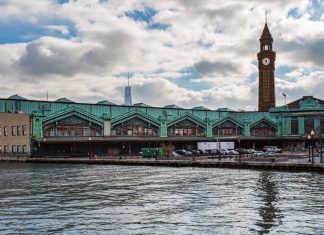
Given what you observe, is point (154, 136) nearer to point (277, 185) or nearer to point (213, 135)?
point (213, 135)

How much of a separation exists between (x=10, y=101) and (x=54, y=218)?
8124cm

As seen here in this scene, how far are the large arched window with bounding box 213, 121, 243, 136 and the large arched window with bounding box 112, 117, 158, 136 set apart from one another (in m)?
21.8

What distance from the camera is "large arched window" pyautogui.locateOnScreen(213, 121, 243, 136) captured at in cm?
13312

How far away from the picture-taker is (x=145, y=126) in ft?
385

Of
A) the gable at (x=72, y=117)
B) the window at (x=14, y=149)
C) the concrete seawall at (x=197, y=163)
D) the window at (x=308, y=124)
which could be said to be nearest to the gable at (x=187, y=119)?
the gable at (x=72, y=117)

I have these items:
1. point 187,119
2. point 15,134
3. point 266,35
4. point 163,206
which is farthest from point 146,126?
point 163,206

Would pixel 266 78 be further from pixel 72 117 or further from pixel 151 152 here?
pixel 72 117

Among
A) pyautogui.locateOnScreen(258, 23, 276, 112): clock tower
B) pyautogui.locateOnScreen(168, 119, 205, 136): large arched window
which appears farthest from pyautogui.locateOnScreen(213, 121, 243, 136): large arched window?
pyautogui.locateOnScreen(258, 23, 276, 112): clock tower

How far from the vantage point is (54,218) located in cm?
3127

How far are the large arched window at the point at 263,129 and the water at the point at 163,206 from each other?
86707mm

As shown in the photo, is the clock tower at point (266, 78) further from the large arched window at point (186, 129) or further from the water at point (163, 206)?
the water at point (163, 206)

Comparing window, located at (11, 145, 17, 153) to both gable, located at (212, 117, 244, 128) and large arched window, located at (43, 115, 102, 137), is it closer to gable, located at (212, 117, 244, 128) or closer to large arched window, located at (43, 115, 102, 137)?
large arched window, located at (43, 115, 102, 137)

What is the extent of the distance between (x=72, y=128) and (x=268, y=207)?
2942 inches

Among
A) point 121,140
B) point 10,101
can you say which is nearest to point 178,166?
point 121,140
